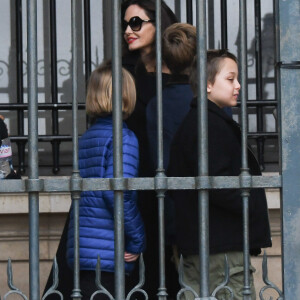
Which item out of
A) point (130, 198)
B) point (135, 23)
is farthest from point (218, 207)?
point (135, 23)

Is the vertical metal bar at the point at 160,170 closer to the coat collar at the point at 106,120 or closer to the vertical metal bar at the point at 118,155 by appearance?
the vertical metal bar at the point at 118,155

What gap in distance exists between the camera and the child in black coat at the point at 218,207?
482cm

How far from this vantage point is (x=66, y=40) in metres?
7.25

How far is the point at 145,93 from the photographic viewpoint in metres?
5.66

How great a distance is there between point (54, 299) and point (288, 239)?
153 cm

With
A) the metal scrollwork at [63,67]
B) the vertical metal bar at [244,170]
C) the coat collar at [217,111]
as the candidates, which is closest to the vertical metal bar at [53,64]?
the metal scrollwork at [63,67]

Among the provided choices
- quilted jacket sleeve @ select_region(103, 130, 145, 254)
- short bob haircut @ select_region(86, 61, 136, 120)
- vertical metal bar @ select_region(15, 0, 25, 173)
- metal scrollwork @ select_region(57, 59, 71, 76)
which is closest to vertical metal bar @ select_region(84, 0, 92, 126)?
metal scrollwork @ select_region(57, 59, 71, 76)

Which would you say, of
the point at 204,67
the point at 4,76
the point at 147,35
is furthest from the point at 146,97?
the point at 4,76

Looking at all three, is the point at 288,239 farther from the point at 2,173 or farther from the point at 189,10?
the point at 189,10

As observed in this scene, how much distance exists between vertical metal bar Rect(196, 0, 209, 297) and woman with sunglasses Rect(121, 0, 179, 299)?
1177mm

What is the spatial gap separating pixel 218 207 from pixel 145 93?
1.01 metres

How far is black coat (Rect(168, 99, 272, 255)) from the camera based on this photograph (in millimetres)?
4816

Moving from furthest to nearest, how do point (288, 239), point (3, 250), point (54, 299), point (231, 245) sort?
point (3, 250) → point (54, 299) → point (231, 245) → point (288, 239)

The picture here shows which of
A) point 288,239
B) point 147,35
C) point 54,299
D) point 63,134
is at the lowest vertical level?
point 54,299
